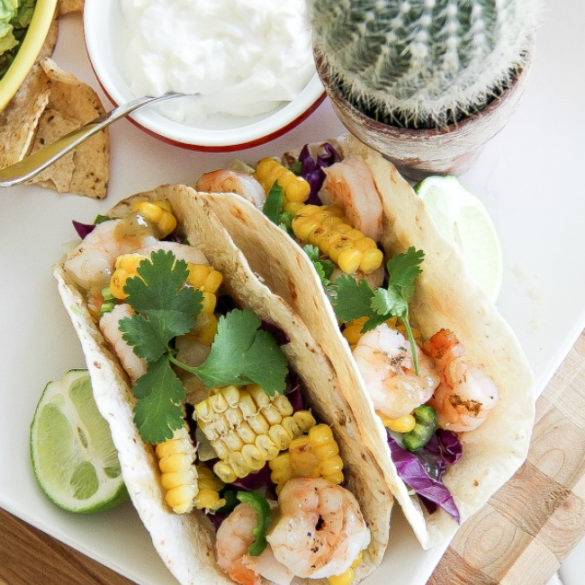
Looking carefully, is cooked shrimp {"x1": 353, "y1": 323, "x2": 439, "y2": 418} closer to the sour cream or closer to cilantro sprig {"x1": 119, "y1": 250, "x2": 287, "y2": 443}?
cilantro sprig {"x1": 119, "y1": 250, "x2": 287, "y2": 443}

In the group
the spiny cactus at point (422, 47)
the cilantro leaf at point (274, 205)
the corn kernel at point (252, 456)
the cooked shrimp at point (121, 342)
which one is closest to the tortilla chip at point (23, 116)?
the cooked shrimp at point (121, 342)

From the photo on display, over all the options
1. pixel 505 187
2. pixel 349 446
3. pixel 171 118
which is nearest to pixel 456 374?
pixel 349 446

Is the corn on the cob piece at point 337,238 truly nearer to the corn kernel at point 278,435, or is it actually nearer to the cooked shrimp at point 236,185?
the cooked shrimp at point 236,185

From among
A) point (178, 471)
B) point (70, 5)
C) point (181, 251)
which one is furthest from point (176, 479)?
point (70, 5)

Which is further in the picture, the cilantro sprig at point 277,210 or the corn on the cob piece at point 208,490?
the cilantro sprig at point 277,210

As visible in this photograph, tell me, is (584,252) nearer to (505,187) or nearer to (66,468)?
(505,187)

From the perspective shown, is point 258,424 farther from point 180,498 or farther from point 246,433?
point 180,498

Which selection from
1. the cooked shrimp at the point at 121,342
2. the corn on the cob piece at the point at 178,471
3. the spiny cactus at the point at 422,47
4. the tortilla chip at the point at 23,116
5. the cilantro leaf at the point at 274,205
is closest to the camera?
the spiny cactus at the point at 422,47
